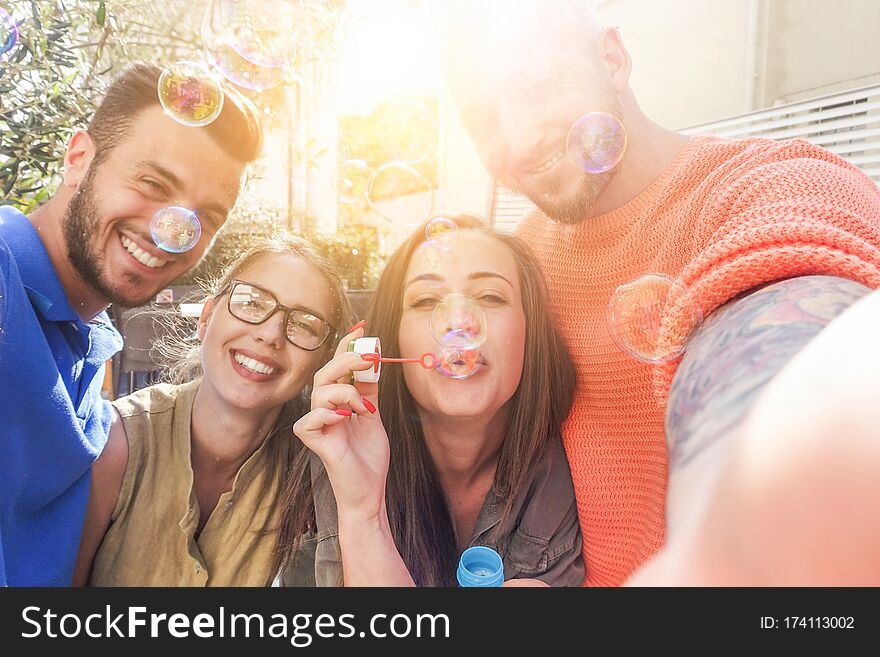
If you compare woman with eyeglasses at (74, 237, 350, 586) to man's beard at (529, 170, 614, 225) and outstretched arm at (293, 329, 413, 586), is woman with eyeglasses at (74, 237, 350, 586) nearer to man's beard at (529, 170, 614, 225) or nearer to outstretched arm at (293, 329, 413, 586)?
outstretched arm at (293, 329, 413, 586)

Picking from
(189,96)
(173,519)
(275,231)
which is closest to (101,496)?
(173,519)

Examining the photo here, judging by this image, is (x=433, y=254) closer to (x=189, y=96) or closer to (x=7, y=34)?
(x=189, y=96)

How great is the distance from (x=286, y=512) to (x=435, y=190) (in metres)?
0.65

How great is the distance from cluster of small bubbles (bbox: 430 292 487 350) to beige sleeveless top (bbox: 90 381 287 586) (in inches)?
12.6

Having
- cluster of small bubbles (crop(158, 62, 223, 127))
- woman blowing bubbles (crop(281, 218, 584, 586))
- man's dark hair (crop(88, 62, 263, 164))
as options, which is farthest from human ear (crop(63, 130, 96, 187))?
woman blowing bubbles (crop(281, 218, 584, 586))

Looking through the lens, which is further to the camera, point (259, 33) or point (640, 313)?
point (259, 33)

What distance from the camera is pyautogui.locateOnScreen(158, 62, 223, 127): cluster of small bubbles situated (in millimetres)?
791

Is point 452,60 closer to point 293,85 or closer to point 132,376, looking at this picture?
point 293,85

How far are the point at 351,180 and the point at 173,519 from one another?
0.64 metres

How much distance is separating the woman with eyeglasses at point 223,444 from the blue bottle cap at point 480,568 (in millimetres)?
259

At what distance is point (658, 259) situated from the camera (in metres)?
0.71

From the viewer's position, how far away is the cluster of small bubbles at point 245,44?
36.6 inches

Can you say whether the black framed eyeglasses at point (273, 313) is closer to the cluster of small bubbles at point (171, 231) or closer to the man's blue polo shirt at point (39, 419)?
the cluster of small bubbles at point (171, 231)

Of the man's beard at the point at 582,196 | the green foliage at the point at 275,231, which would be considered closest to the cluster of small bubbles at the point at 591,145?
the man's beard at the point at 582,196
